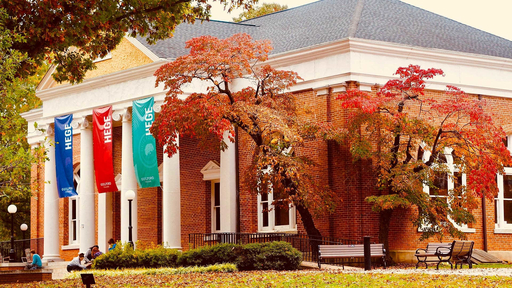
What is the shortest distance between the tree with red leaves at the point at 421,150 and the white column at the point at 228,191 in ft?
20.0

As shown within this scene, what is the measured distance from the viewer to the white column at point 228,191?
1181 inches

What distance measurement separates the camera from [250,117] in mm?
24844

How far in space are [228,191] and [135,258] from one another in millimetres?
5067

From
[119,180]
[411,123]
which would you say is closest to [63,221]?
[119,180]

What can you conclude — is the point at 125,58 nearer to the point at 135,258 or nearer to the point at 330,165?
the point at 135,258

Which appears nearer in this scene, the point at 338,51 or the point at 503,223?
the point at 338,51

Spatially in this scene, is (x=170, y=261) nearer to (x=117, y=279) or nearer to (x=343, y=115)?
(x=117, y=279)

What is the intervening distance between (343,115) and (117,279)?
9.82 m

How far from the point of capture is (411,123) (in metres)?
24.6

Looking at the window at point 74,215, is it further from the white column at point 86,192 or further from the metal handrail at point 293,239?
the metal handrail at point 293,239

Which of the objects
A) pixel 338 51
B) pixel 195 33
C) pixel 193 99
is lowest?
pixel 193 99

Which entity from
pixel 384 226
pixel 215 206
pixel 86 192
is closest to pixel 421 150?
pixel 384 226

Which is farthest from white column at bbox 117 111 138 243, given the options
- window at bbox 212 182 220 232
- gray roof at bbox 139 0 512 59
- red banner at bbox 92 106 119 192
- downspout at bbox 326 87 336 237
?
downspout at bbox 326 87 336 237

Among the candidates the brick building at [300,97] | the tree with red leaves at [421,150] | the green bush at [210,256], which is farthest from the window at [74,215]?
the tree with red leaves at [421,150]
